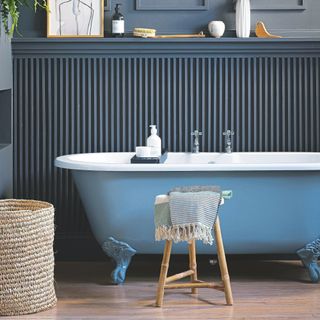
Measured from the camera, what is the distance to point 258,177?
461 centimetres

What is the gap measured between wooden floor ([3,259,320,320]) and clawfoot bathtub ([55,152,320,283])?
→ 0.60 feet

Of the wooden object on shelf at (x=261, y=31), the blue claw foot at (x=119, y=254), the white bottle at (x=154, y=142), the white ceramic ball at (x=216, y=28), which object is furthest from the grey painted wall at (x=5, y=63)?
the wooden object on shelf at (x=261, y=31)

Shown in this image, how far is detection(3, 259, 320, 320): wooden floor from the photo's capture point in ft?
13.5

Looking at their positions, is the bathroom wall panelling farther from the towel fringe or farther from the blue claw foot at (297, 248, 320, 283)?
the towel fringe

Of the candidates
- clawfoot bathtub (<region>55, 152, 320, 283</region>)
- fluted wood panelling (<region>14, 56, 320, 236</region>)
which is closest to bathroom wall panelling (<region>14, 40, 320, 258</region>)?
fluted wood panelling (<region>14, 56, 320, 236</region>)

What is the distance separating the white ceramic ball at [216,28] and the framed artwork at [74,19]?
654 millimetres

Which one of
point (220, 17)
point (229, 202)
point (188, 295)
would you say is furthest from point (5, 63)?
point (188, 295)

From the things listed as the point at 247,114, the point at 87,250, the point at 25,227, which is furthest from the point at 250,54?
the point at 25,227

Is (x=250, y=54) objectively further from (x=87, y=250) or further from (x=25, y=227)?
(x=25, y=227)

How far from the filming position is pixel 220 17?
5434 millimetres

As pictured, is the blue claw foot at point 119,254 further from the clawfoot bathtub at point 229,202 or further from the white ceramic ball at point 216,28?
the white ceramic ball at point 216,28

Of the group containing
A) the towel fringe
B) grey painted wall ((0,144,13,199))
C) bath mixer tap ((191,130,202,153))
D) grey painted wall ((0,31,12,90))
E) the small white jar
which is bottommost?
the towel fringe

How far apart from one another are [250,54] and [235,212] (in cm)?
116

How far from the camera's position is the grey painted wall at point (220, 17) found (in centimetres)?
541
